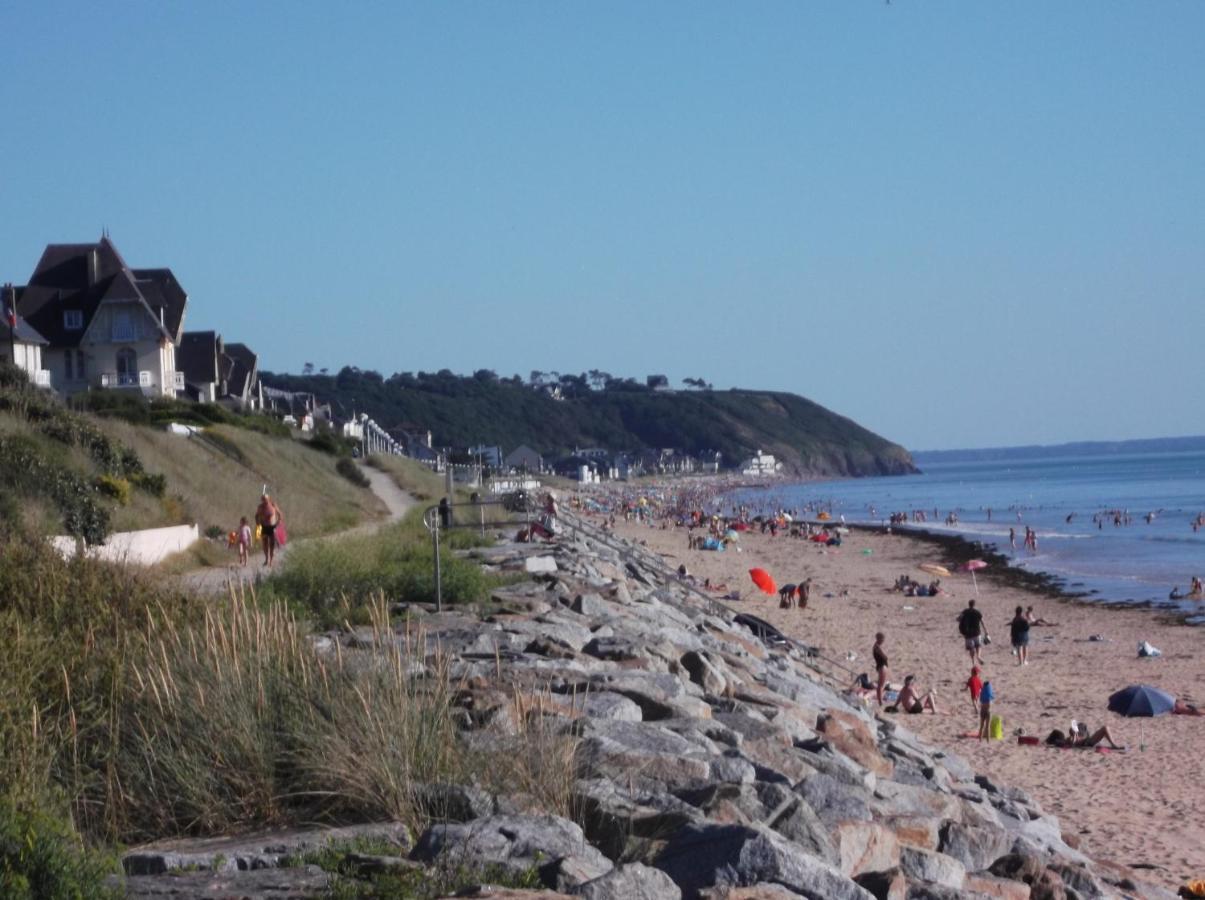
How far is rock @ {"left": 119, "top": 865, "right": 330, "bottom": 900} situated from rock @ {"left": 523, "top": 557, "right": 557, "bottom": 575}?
11154 millimetres

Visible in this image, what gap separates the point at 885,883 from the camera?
18.1ft

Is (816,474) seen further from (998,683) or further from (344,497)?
(998,683)

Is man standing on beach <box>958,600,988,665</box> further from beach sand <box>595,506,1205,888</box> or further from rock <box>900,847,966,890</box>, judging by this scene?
rock <box>900,847,966,890</box>

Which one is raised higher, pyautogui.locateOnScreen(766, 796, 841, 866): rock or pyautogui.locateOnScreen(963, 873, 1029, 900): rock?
pyautogui.locateOnScreen(766, 796, 841, 866): rock

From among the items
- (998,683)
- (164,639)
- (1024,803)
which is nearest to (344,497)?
(998,683)

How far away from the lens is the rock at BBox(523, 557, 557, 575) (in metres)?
16.1

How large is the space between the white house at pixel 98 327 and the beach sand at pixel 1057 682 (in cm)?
1740

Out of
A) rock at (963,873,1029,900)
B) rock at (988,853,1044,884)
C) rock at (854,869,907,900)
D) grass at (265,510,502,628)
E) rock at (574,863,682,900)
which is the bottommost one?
rock at (988,853,1044,884)

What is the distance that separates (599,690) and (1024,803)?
170 inches

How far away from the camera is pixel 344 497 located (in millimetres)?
37375

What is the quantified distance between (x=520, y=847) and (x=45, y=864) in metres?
1.45

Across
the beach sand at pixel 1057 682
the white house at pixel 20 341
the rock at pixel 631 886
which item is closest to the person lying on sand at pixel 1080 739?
the beach sand at pixel 1057 682

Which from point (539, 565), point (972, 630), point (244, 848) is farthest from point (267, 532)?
point (244, 848)

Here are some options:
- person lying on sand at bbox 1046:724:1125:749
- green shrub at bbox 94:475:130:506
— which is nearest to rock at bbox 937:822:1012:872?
person lying on sand at bbox 1046:724:1125:749
